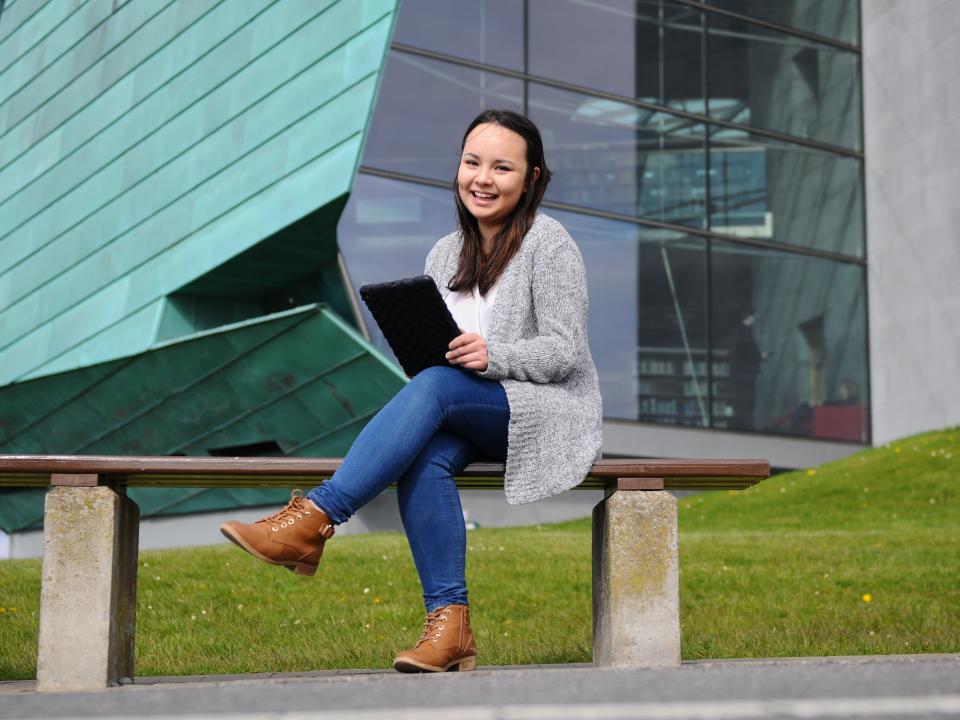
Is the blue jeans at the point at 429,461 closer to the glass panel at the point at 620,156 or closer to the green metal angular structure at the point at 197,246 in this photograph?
the green metal angular structure at the point at 197,246

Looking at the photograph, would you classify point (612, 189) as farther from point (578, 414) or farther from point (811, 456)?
point (578, 414)

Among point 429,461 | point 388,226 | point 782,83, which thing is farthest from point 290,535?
point 782,83

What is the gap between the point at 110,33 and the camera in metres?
17.6

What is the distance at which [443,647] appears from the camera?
3.73 meters

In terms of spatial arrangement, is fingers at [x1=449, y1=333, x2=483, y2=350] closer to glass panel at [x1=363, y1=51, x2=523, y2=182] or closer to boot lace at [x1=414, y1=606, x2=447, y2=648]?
boot lace at [x1=414, y1=606, x2=447, y2=648]

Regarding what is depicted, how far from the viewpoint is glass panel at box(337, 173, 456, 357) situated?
49.5 feet

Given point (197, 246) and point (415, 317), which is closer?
point (415, 317)

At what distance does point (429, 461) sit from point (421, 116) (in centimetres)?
1271

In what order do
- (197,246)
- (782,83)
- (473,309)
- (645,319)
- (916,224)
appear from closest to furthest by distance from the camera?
(473,309), (197,246), (645,319), (916,224), (782,83)

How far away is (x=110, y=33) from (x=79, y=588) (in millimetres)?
14982

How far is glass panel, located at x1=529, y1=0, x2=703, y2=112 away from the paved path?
1508 centimetres

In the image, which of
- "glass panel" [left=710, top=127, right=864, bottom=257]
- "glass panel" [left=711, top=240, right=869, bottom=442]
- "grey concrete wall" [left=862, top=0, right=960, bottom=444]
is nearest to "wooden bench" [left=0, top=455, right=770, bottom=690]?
"glass panel" [left=711, top=240, right=869, bottom=442]

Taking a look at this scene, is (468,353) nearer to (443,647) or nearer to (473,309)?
(473,309)

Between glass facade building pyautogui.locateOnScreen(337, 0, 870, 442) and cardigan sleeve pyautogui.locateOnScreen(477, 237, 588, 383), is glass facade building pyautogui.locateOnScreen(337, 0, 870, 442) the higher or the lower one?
the higher one
